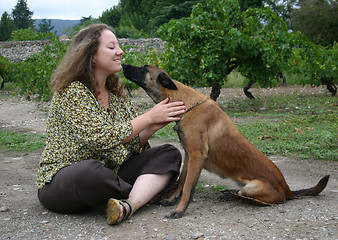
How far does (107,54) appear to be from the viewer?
368 centimetres

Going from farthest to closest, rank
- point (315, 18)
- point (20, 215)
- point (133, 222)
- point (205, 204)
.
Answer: point (315, 18) → point (205, 204) → point (20, 215) → point (133, 222)

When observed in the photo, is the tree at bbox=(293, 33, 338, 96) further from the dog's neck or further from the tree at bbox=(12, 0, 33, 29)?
the tree at bbox=(12, 0, 33, 29)

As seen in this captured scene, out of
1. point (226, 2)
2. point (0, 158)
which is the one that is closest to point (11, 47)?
point (226, 2)

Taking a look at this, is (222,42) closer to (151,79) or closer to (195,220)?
(151,79)

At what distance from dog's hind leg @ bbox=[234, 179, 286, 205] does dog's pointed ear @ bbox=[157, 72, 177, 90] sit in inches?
46.3

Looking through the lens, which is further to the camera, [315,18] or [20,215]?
[315,18]

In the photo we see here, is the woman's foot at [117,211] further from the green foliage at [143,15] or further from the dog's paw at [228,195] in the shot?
the green foliage at [143,15]

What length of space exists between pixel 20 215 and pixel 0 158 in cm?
287

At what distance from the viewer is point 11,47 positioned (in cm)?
2198

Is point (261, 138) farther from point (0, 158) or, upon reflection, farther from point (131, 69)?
point (0, 158)

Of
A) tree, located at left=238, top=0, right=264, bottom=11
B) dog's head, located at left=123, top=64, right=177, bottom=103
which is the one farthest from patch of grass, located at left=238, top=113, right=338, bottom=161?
tree, located at left=238, top=0, right=264, bottom=11

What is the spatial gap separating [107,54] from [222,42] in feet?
21.0

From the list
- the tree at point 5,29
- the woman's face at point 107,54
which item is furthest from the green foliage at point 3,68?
the tree at point 5,29

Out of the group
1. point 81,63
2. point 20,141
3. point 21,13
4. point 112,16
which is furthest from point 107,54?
point 21,13
